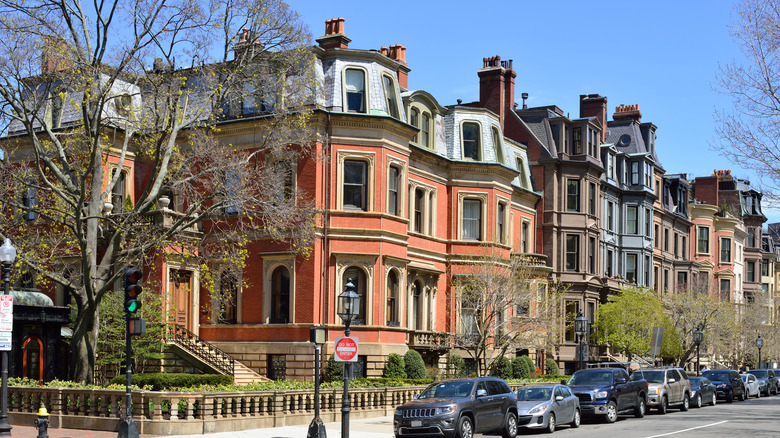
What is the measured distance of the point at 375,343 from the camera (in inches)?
1468

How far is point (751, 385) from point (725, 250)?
114 feet

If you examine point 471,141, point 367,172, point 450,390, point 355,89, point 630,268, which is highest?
point 355,89

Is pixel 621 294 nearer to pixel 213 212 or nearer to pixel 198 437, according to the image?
pixel 213 212

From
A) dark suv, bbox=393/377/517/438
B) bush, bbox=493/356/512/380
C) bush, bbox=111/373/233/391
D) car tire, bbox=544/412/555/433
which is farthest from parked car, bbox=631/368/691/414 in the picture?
bush, bbox=111/373/233/391

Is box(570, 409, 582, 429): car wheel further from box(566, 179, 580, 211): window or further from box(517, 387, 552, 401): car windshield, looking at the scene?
box(566, 179, 580, 211): window

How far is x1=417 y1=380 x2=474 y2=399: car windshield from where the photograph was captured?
23.8 m

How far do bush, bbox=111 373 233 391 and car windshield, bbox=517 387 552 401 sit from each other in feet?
28.0

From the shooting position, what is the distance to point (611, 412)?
30906 millimetres

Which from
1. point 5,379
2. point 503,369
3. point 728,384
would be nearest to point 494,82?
point 503,369

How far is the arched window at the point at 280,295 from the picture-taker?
37.4 metres

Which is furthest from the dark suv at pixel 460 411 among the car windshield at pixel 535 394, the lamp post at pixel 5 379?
the lamp post at pixel 5 379

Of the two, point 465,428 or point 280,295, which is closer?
point 465,428

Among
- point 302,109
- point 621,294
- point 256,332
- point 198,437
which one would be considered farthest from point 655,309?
point 198,437

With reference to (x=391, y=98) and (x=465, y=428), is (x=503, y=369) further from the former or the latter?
(x=465, y=428)
